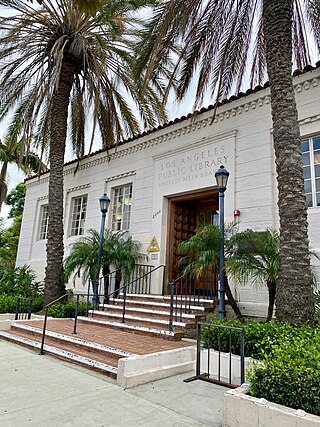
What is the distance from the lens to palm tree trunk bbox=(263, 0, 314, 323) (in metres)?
5.08

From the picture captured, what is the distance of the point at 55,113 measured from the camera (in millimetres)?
11172

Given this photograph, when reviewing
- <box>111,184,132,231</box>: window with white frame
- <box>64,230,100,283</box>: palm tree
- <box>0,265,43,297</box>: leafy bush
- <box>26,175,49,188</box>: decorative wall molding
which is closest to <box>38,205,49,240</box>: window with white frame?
<box>26,175,49,188</box>: decorative wall molding

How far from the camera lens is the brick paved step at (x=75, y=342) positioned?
215 inches

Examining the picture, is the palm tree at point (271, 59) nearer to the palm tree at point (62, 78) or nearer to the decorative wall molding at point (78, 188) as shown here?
the palm tree at point (62, 78)

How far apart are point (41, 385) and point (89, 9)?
14.7 ft

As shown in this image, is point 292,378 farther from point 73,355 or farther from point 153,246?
point 153,246

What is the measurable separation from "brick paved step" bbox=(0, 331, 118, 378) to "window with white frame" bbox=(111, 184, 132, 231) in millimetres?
5183

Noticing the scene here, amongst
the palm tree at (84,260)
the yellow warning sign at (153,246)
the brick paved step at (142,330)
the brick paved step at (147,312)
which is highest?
the yellow warning sign at (153,246)

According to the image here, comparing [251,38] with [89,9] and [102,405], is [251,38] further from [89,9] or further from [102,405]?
[102,405]

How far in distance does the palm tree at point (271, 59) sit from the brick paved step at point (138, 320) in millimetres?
2354

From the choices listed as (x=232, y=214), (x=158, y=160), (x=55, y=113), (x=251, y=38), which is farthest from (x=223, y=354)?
(x=55, y=113)

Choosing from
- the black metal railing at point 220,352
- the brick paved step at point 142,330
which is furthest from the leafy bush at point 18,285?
the black metal railing at point 220,352

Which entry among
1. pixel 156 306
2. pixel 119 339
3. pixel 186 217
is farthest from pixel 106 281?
pixel 119 339

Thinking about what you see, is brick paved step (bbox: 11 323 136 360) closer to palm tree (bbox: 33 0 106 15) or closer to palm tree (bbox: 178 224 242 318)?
palm tree (bbox: 178 224 242 318)
